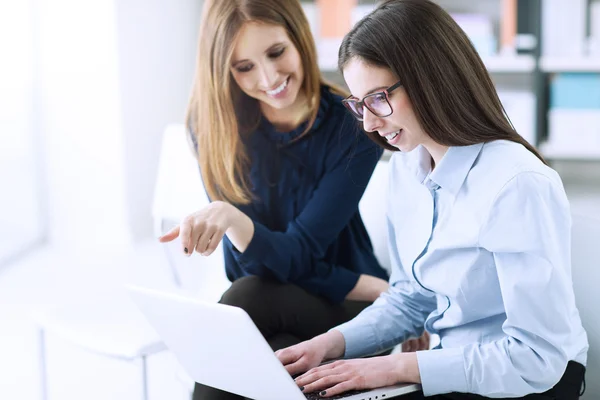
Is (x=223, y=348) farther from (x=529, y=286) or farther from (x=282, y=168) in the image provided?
(x=282, y=168)

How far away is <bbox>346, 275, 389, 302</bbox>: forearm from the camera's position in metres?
1.57

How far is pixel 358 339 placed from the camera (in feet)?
4.17

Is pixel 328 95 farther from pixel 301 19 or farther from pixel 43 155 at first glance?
pixel 43 155

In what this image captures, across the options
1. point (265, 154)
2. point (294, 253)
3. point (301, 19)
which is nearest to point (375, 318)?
point (294, 253)

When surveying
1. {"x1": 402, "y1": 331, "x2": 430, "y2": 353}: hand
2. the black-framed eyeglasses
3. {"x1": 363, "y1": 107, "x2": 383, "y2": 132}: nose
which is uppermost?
the black-framed eyeglasses

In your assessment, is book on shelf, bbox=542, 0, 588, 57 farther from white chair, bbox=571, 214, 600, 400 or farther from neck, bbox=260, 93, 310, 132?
white chair, bbox=571, 214, 600, 400

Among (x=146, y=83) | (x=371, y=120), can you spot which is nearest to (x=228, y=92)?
(x=371, y=120)

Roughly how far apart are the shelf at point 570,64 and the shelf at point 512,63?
5 centimetres

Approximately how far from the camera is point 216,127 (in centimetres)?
162

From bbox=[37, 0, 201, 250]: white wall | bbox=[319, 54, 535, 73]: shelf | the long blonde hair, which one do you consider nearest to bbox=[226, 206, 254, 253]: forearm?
the long blonde hair

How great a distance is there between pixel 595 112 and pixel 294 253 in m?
2.31

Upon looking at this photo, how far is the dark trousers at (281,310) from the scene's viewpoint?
143 cm

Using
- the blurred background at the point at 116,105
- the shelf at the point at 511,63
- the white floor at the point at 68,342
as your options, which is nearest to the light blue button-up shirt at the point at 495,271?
the white floor at the point at 68,342

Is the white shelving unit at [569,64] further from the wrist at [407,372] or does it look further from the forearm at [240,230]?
the wrist at [407,372]
